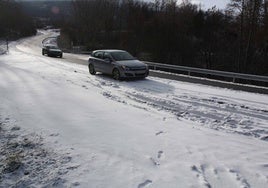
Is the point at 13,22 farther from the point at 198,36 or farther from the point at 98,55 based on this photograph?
the point at 98,55

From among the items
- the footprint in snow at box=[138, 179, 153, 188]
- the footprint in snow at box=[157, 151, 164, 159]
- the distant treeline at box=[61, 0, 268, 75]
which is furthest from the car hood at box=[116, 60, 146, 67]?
the distant treeline at box=[61, 0, 268, 75]

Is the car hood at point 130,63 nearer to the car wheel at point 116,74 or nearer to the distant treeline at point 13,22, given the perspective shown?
the car wheel at point 116,74

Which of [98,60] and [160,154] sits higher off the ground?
[98,60]

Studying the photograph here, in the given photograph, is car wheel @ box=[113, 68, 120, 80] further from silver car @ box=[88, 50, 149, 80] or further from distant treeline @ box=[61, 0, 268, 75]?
distant treeline @ box=[61, 0, 268, 75]

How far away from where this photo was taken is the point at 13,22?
3893 inches

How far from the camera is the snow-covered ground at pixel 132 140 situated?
17.4ft

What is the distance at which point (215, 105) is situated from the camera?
11.3m

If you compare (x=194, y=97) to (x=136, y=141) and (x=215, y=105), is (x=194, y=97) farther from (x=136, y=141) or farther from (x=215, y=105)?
(x=136, y=141)

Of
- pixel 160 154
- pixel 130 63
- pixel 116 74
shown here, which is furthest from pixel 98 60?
pixel 160 154

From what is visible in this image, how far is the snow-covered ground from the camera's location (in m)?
5.31

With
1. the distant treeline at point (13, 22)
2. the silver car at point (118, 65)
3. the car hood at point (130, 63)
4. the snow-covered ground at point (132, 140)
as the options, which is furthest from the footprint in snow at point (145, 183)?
the distant treeline at point (13, 22)

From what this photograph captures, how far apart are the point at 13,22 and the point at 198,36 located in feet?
241

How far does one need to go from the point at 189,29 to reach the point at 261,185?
1625 inches

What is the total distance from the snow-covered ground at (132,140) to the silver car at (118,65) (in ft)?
15.0
